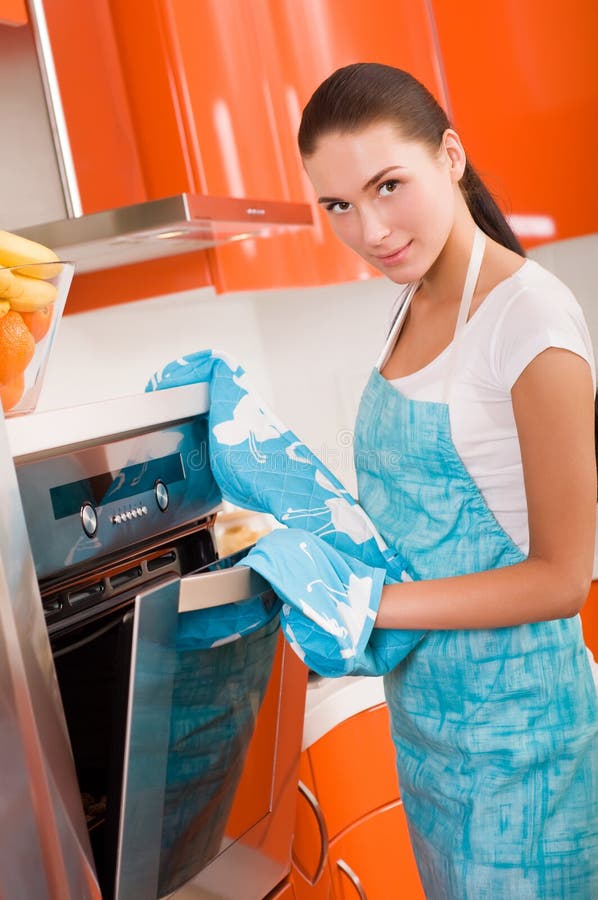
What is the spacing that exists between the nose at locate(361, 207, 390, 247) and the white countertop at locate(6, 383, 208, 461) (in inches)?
9.7

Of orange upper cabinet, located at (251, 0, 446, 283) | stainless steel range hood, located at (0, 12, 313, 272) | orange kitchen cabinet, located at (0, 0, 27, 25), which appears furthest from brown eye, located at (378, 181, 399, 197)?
orange upper cabinet, located at (251, 0, 446, 283)

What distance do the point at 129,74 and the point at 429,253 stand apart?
97cm

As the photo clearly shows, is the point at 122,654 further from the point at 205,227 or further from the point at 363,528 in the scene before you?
the point at 205,227

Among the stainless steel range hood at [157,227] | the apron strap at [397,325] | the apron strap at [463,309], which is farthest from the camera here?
the stainless steel range hood at [157,227]

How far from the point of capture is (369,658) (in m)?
1.05

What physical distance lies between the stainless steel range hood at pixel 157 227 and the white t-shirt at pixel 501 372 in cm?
55

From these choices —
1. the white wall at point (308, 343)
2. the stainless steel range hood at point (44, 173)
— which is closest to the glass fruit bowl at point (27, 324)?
the stainless steel range hood at point (44, 173)

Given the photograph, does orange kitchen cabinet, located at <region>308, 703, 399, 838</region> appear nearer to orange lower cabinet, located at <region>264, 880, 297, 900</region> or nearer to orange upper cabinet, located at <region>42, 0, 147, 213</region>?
orange lower cabinet, located at <region>264, 880, 297, 900</region>

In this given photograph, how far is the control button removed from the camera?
3.41ft

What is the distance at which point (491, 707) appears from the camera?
3.54ft

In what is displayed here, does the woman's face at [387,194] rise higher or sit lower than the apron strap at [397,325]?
higher

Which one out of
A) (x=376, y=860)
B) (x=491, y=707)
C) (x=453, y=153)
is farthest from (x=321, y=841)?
(x=453, y=153)

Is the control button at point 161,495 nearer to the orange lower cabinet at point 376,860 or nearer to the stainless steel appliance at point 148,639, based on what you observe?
the stainless steel appliance at point 148,639

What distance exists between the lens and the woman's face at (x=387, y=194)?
103 centimetres
